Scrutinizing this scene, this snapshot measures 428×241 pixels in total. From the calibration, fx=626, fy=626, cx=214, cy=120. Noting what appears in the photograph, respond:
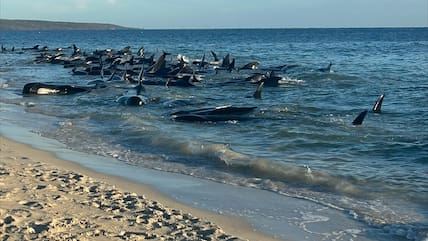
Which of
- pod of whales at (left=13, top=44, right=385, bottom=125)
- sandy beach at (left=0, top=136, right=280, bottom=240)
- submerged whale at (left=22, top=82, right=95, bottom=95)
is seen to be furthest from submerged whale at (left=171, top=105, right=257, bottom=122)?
submerged whale at (left=22, top=82, right=95, bottom=95)

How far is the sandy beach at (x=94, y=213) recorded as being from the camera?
655 centimetres

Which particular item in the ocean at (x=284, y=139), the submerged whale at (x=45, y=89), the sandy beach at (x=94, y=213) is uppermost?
the sandy beach at (x=94, y=213)

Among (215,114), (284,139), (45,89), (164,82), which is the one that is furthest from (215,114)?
(164,82)

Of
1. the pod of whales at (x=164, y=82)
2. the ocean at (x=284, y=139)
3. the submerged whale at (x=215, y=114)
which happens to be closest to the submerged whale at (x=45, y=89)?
the pod of whales at (x=164, y=82)

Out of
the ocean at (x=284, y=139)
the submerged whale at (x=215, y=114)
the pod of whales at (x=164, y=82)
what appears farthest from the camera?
the pod of whales at (x=164, y=82)

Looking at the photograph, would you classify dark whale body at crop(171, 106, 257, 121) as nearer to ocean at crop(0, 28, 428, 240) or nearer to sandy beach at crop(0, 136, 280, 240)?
ocean at crop(0, 28, 428, 240)

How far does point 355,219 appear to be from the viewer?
25.2 ft

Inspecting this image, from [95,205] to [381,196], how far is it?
4.03 meters

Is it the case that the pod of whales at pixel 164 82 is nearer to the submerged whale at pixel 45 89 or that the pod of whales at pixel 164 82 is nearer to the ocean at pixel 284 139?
the submerged whale at pixel 45 89

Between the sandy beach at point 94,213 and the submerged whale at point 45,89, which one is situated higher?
the sandy beach at point 94,213

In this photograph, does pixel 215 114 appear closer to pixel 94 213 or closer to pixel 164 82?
pixel 94 213

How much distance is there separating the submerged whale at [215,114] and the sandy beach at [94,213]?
21.2 feet

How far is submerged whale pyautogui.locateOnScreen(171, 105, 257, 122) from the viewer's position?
16000 mm

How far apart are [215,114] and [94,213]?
930cm
